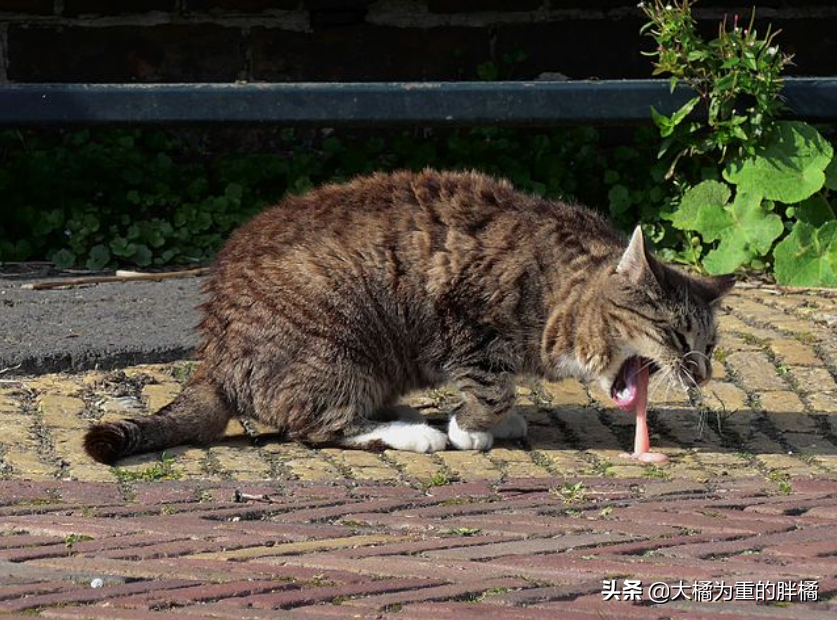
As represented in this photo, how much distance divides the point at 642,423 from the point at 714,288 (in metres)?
0.62

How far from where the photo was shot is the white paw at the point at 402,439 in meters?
6.14

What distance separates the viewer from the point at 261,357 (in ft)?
20.0

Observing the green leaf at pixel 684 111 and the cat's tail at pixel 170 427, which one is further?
the green leaf at pixel 684 111

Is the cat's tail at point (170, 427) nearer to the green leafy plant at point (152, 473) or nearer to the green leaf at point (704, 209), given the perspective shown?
the green leafy plant at point (152, 473)

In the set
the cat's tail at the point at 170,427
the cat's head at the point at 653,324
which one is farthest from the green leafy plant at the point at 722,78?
the cat's tail at the point at 170,427

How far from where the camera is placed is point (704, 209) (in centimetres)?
849

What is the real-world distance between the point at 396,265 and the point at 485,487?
1.08 meters

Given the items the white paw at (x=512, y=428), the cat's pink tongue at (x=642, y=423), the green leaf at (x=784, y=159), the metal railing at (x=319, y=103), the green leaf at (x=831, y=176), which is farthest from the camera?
the green leaf at (x=831, y=176)

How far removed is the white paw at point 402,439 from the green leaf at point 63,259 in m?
3.15

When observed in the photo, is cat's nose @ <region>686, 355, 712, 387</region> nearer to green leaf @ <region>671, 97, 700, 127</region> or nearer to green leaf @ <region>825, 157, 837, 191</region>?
green leaf @ <region>671, 97, 700, 127</region>

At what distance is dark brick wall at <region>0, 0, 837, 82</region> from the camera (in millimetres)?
9266

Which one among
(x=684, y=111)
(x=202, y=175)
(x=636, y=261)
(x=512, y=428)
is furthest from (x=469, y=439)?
(x=202, y=175)

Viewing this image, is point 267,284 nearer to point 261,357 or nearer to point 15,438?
point 261,357

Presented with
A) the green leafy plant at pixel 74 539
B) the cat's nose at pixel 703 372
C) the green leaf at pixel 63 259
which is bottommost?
the green leaf at pixel 63 259
